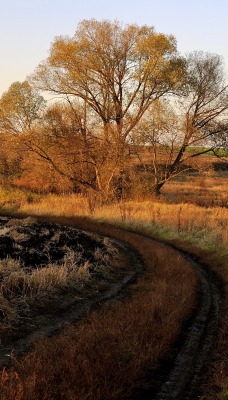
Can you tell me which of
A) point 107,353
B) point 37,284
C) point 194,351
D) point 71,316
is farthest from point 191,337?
point 37,284

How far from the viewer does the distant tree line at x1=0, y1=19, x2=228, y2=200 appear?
28.7 m

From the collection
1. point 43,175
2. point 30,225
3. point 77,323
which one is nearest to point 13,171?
Result: point 43,175

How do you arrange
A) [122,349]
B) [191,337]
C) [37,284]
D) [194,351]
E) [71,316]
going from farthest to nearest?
[37,284] < [71,316] < [191,337] < [194,351] < [122,349]

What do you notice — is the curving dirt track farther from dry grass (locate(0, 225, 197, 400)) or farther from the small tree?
the small tree

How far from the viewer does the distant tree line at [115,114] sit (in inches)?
1128

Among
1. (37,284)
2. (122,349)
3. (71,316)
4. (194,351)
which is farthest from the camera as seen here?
(37,284)

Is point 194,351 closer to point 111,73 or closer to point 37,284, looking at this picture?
point 37,284

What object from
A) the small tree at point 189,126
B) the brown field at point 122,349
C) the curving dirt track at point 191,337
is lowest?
the curving dirt track at point 191,337

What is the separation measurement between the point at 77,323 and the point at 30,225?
1189cm

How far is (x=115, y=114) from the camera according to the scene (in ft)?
97.6

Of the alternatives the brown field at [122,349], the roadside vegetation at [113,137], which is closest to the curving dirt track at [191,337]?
the brown field at [122,349]

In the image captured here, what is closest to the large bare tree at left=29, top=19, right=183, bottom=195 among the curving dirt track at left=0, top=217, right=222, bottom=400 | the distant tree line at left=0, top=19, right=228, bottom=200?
the distant tree line at left=0, top=19, right=228, bottom=200

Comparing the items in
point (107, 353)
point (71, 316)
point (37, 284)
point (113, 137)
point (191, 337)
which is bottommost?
point (191, 337)

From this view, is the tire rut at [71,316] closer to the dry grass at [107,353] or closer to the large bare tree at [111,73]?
the dry grass at [107,353]
